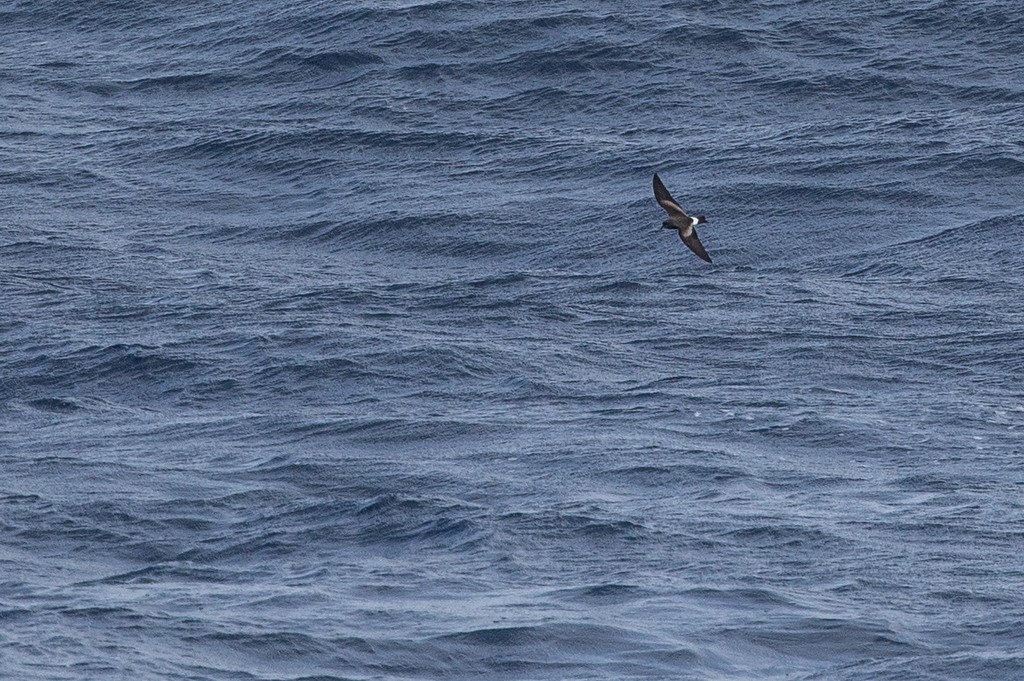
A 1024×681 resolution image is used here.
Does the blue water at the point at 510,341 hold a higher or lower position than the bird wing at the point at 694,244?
lower

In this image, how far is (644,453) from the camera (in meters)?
33.9

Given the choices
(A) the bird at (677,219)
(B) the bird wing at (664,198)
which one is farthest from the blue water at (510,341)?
(B) the bird wing at (664,198)

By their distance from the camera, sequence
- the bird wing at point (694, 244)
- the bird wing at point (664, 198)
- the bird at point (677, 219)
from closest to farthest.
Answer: the bird wing at point (694, 244)
the bird wing at point (664, 198)
the bird at point (677, 219)

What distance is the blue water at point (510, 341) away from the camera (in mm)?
29078

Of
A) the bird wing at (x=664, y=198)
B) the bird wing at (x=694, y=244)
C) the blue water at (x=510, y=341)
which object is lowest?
the blue water at (x=510, y=341)

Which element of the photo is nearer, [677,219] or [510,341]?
[677,219]

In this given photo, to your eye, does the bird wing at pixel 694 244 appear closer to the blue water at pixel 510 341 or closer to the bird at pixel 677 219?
the bird at pixel 677 219

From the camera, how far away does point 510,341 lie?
38219 millimetres

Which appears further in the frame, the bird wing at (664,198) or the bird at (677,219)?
the bird at (677,219)

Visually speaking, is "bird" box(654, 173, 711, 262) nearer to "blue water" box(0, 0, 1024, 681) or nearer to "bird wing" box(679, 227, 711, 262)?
"bird wing" box(679, 227, 711, 262)

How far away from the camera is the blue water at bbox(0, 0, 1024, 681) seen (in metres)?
29.1

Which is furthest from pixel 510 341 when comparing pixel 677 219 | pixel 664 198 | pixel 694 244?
pixel 694 244

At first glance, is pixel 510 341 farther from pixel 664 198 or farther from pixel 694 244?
pixel 694 244

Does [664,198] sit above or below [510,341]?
above
